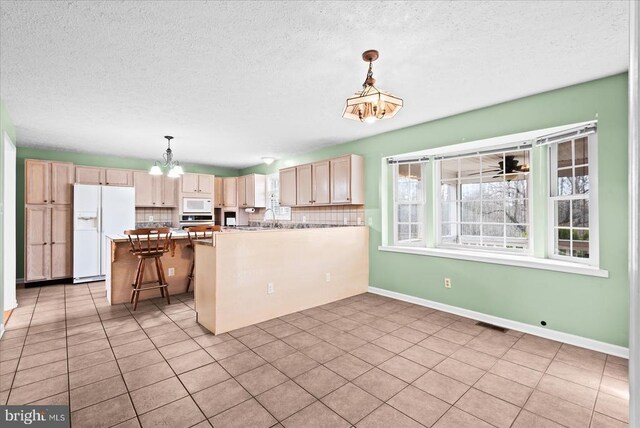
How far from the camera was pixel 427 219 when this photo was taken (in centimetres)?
427

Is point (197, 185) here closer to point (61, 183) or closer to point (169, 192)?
point (169, 192)

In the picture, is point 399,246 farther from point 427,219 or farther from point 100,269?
point 100,269

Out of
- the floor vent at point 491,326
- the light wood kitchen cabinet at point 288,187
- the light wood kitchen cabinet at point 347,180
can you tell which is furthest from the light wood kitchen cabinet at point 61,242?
the floor vent at point 491,326

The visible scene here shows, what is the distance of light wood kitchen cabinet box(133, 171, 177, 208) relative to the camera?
6.11 metres

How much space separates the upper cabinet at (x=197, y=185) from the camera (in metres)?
6.60

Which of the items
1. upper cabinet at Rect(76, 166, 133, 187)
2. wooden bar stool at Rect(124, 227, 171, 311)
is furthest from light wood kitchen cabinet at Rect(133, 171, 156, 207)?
wooden bar stool at Rect(124, 227, 171, 311)

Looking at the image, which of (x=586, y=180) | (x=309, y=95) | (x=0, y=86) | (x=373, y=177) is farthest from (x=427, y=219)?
(x=0, y=86)

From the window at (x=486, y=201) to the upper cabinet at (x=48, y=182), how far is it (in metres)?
6.05

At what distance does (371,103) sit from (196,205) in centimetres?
556

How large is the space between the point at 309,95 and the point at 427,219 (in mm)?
2325

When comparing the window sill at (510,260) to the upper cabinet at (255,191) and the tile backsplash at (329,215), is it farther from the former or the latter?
the upper cabinet at (255,191)

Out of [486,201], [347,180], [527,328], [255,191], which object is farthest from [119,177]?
[527,328]

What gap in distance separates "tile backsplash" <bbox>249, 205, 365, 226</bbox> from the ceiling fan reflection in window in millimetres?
1910

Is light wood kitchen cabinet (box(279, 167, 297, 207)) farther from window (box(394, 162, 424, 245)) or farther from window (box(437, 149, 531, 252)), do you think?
window (box(437, 149, 531, 252))
